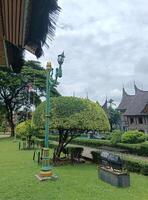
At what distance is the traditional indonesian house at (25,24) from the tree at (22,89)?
41.0 meters

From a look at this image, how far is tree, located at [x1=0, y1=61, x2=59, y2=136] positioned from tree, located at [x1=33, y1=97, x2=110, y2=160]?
27.4 meters

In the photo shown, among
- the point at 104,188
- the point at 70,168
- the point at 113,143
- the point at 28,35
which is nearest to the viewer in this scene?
the point at 28,35

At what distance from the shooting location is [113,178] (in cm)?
1098

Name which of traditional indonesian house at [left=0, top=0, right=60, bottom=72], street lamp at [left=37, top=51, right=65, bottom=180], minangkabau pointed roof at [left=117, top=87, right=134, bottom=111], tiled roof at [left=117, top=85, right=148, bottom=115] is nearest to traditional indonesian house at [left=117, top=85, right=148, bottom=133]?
tiled roof at [left=117, top=85, right=148, bottom=115]

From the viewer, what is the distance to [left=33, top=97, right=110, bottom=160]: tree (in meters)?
16.2

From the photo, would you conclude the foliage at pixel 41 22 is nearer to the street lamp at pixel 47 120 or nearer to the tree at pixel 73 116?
the street lamp at pixel 47 120

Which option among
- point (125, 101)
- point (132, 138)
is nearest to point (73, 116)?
point (132, 138)

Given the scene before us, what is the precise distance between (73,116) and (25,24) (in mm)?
13566

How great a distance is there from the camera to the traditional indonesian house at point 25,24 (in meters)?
2.52

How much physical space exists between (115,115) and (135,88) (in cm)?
674

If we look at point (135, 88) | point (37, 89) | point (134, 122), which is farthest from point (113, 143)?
point (135, 88)

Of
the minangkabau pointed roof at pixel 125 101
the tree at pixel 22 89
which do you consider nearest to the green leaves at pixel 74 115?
the tree at pixel 22 89

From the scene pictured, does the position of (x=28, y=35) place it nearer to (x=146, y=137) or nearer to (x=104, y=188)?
(x=104, y=188)

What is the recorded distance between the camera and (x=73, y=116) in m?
16.3
